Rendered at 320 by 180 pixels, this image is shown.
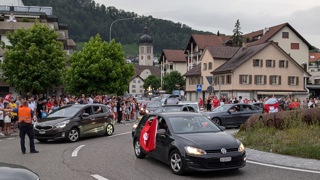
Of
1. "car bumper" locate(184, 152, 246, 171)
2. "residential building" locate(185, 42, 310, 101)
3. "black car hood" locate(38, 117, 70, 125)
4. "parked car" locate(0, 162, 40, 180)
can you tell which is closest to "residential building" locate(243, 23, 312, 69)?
"residential building" locate(185, 42, 310, 101)

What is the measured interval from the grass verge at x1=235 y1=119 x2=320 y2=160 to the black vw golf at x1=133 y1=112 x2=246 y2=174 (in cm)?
314

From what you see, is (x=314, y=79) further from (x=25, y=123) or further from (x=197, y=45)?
(x=25, y=123)

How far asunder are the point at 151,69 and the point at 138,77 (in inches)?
465

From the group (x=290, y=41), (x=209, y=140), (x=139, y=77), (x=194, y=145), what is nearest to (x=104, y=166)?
(x=194, y=145)

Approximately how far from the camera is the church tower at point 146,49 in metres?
171

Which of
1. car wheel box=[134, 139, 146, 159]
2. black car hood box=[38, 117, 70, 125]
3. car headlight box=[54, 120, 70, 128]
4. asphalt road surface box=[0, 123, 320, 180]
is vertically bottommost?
asphalt road surface box=[0, 123, 320, 180]

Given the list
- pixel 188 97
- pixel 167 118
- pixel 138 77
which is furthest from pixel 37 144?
pixel 138 77

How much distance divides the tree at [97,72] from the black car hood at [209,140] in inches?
1529

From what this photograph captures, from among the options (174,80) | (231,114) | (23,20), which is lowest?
(231,114)

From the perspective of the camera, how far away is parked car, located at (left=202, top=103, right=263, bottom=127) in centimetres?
2327

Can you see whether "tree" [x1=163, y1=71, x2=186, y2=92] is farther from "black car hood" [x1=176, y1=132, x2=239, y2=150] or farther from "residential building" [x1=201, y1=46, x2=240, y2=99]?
"black car hood" [x1=176, y1=132, x2=239, y2=150]

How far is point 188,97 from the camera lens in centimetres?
8038

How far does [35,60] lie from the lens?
137 feet

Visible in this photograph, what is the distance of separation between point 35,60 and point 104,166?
32929 millimetres
